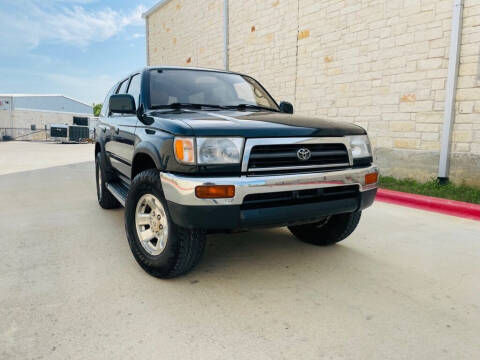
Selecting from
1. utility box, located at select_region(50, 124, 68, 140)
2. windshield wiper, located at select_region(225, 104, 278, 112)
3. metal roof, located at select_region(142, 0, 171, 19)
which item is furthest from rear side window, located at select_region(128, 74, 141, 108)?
utility box, located at select_region(50, 124, 68, 140)

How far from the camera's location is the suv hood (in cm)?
231

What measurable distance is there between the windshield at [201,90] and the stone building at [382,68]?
13.2 ft

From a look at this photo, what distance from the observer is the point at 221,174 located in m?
2.27

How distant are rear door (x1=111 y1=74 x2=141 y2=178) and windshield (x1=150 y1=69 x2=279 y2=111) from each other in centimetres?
26

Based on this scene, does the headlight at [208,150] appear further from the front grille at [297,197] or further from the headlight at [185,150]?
the front grille at [297,197]

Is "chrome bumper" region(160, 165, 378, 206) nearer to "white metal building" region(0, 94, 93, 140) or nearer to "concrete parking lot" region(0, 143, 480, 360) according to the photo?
"concrete parking lot" region(0, 143, 480, 360)

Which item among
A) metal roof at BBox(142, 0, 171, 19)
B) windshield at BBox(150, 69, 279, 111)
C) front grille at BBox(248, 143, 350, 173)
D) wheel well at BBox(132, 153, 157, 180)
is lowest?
wheel well at BBox(132, 153, 157, 180)

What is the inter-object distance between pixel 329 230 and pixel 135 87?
2421 millimetres

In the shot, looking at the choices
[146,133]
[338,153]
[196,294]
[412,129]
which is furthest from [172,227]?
[412,129]

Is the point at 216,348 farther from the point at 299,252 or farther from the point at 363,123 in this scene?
the point at 363,123

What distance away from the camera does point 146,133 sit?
2.82 m

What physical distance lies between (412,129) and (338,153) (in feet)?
16.0

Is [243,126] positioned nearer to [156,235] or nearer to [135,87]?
[156,235]

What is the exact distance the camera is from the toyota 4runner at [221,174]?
88.9 inches
